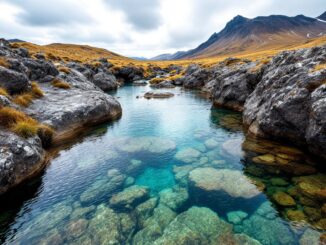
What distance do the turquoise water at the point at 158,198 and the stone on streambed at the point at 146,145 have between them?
0.34 feet

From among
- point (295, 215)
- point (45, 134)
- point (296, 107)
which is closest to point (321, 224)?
point (295, 215)

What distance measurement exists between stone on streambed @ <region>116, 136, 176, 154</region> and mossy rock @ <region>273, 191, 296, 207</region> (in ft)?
33.9

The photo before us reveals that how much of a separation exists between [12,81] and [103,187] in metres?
18.5

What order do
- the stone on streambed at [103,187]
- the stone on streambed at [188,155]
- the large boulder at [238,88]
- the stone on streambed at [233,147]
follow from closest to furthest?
the stone on streambed at [103,187]
the stone on streambed at [188,155]
the stone on streambed at [233,147]
the large boulder at [238,88]

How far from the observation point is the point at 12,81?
23609mm

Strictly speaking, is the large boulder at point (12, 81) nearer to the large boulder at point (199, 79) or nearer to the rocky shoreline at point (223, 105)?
the rocky shoreline at point (223, 105)

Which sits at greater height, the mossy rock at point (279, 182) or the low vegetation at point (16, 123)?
the low vegetation at point (16, 123)

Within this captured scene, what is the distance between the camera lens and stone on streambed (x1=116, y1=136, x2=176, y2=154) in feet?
68.0

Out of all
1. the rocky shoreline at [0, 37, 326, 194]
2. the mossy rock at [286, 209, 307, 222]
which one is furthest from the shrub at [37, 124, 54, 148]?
the mossy rock at [286, 209, 307, 222]

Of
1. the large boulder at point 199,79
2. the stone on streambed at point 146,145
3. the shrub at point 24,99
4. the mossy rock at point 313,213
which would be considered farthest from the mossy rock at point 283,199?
the large boulder at point 199,79

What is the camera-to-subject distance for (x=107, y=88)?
6588 cm

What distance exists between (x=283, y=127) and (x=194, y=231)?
14.3 metres

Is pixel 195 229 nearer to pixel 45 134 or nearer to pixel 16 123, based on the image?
pixel 16 123

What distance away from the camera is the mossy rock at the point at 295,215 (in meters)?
10.9
